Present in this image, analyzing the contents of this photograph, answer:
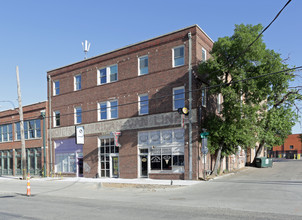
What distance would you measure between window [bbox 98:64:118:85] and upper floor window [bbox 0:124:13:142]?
16.1 m

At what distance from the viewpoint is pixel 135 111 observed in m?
24.4

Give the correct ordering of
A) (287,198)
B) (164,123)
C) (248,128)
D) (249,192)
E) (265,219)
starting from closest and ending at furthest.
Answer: (265,219), (287,198), (249,192), (248,128), (164,123)

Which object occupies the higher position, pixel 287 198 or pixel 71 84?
pixel 71 84

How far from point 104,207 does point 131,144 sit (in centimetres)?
1343

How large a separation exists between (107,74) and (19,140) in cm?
1571

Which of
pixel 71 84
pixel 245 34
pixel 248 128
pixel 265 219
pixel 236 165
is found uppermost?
pixel 245 34

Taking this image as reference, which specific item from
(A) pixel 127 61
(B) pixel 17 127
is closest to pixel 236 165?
(A) pixel 127 61

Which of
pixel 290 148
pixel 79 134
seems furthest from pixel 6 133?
pixel 290 148

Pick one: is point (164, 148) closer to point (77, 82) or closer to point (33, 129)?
point (77, 82)

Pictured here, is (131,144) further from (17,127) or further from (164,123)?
(17,127)

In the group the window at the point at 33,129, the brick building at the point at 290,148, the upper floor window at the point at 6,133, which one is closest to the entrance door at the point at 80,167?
the window at the point at 33,129

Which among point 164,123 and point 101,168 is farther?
point 101,168

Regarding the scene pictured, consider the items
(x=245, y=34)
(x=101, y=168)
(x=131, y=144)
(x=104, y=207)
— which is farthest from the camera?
(x=101, y=168)

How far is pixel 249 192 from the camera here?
14.1m
